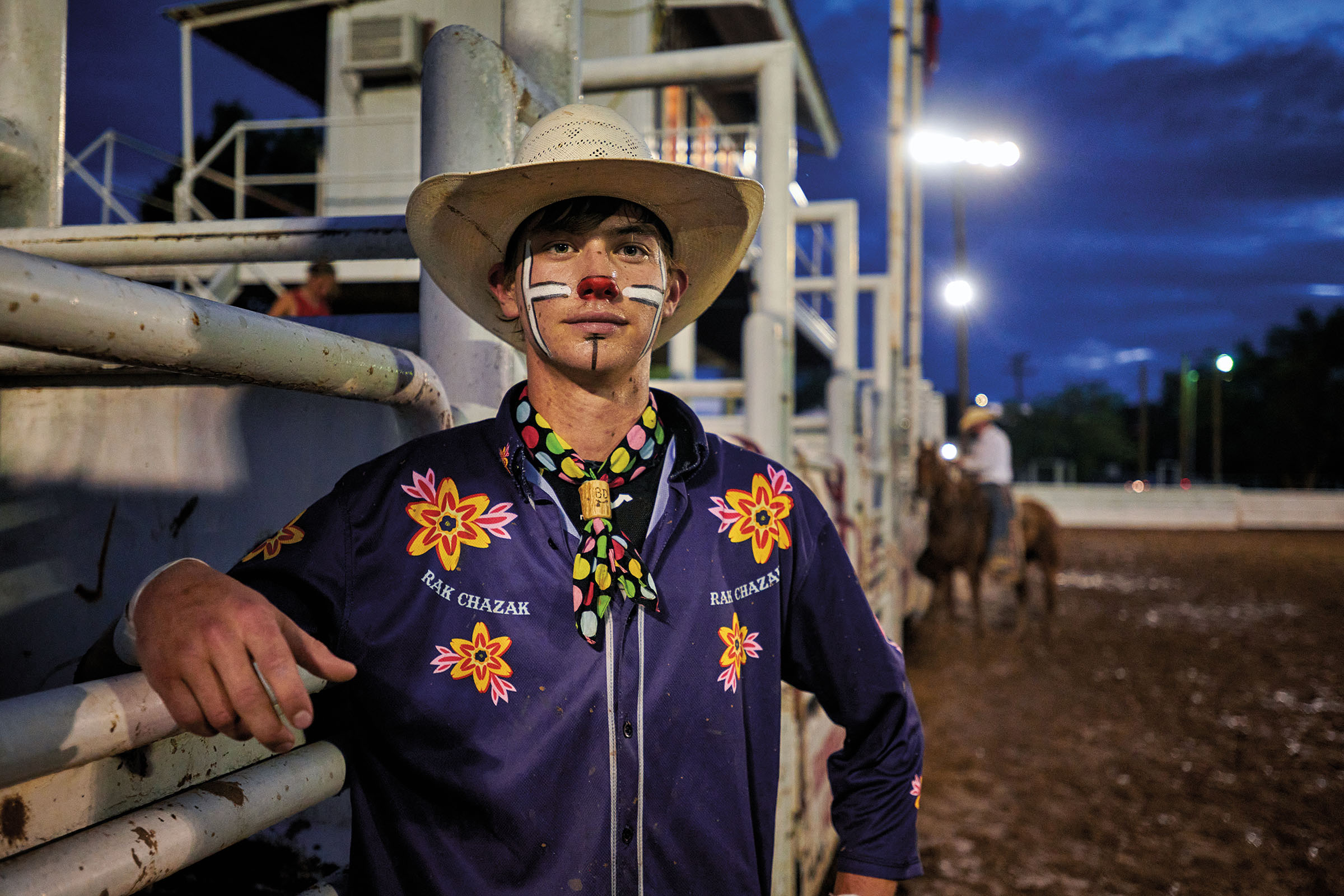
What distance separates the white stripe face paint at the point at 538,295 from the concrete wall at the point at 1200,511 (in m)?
26.9

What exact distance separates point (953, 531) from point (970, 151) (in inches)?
368

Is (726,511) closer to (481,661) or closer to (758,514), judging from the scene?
(758,514)

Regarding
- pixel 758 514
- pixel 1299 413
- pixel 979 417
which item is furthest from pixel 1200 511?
pixel 758 514

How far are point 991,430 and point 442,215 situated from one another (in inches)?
399

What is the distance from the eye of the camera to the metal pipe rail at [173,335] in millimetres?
759

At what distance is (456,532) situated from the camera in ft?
4.52

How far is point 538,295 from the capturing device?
1527 mm

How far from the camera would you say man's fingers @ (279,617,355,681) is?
96 centimetres

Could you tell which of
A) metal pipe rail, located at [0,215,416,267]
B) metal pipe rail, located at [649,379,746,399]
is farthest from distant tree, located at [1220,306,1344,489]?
metal pipe rail, located at [0,215,416,267]

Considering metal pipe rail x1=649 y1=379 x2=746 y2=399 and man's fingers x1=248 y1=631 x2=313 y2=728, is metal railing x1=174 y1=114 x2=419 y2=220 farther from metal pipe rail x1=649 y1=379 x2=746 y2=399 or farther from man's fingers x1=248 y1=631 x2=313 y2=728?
man's fingers x1=248 y1=631 x2=313 y2=728

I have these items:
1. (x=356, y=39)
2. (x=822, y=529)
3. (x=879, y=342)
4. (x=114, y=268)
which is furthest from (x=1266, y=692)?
(x=356, y=39)

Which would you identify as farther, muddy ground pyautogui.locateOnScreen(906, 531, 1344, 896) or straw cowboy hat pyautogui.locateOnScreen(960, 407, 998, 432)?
straw cowboy hat pyautogui.locateOnScreen(960, 407, 998, 432)

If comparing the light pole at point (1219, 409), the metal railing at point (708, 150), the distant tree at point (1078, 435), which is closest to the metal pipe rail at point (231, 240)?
the metal railing at point (708, 150)

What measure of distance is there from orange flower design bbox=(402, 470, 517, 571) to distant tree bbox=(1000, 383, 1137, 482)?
6190 centimetres
